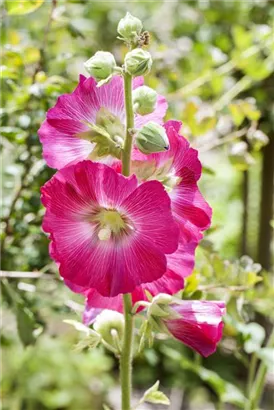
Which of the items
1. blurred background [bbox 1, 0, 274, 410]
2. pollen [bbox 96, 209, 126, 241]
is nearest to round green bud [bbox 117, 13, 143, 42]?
pollen [bbox 96, 209, 126, 241]

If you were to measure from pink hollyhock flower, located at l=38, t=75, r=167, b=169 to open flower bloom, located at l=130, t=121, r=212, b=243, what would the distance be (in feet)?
0.10

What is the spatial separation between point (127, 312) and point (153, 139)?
137 millimetres

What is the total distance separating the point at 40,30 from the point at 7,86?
0.33 m

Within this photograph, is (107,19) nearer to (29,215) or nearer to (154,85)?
(154,85)

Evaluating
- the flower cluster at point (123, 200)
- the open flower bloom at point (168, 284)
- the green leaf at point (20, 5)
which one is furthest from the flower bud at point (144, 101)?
the green leaf at point (20, 5)

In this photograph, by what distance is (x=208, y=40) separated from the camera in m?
1.34

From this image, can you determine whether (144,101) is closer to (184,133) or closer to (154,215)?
(154,215)

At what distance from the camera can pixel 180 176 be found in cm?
50

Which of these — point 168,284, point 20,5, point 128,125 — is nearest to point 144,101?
point 128,125

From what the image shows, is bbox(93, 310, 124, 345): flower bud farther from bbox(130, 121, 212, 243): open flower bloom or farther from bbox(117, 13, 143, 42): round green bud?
bbox(117, 13, 143, 42): round green bud

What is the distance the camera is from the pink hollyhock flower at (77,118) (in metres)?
0.50

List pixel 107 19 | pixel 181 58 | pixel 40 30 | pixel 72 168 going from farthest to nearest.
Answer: pixel 107 19, pixel 181 58, pixel 40 30, pixel 72 168

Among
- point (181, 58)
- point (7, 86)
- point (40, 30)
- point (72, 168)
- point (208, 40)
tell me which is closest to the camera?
point (72, 168)

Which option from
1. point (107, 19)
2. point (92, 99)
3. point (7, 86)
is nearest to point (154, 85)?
point (7, 86)
